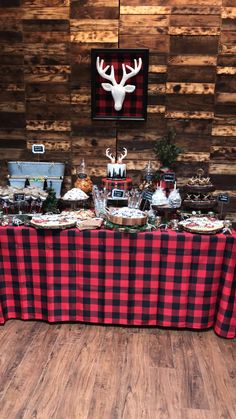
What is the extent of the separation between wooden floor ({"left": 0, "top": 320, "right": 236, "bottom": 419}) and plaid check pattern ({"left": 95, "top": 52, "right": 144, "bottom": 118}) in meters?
1.72

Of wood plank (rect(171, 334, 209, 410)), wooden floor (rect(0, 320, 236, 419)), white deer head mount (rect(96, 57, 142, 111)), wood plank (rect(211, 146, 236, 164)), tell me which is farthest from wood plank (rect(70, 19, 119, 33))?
wood plank (rect(171, 334, 209, 410))

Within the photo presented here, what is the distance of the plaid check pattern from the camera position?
2.93 m

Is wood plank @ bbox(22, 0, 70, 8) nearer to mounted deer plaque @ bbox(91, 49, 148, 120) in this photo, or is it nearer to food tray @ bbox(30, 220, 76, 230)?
mounted deer plaque @ bbox(91, 49, 148, 120)

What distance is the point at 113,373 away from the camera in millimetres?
1968

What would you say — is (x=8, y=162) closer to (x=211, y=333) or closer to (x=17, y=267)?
(x=17, y=267)

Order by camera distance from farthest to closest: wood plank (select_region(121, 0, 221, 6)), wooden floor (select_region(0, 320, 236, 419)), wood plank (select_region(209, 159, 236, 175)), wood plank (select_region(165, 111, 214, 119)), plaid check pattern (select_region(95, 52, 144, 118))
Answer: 1. wood plank (select_region(209, 159, 236, 175))
2. wood plank (select_region(165, 111, 214, 119))
3. plaid check pattern (select_region(95, 52, 144, 118))
4. wood plank (select_region(121, 0, 221, 6))
5. wooden floor (select_region(0, 320, 236, 419))

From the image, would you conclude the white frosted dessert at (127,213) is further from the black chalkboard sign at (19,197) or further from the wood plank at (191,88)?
the wood plank at (191,88)

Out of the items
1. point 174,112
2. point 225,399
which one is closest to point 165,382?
point 225,399

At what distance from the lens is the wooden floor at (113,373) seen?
173cm

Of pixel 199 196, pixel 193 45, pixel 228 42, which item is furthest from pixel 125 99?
pixel 199 196

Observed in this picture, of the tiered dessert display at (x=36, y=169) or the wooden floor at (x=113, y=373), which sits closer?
the wooden floor at (x=113, y=373)

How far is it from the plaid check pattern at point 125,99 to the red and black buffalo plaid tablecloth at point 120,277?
50.8 inches

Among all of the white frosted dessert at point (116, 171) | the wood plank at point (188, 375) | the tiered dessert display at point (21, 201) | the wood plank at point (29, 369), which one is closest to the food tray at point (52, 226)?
the tiered dessert display at point (21, 201)

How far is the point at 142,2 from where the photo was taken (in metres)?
2.83
